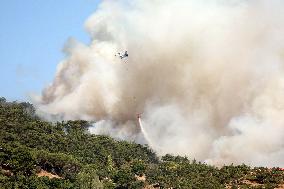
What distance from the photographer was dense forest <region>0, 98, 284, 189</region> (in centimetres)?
4928

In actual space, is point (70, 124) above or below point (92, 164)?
above

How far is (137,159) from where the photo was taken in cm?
6328

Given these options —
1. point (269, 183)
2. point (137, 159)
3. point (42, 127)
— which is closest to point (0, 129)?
point (42, 127)

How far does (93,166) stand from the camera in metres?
57.7

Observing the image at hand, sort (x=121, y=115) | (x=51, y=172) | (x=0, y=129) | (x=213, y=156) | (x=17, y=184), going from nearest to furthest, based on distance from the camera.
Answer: (x=17, y=184)
(x=51, y=172)
(x=213, y=156)
(x=0, y=129)
(x=121, y=115)

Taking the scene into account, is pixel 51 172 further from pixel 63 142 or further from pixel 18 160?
pixel 63 142

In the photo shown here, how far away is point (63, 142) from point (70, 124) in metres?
11.8

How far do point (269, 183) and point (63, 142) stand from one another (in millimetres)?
27957

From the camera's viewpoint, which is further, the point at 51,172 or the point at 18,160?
the point at 51,172

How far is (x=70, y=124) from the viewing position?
255ft

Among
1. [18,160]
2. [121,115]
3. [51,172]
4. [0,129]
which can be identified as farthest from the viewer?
[121,115]

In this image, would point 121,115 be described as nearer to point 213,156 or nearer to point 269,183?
point 213,156

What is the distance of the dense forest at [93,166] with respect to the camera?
49.3 m

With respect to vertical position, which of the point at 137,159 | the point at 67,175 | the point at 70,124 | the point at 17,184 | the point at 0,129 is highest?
the point at 70,124
